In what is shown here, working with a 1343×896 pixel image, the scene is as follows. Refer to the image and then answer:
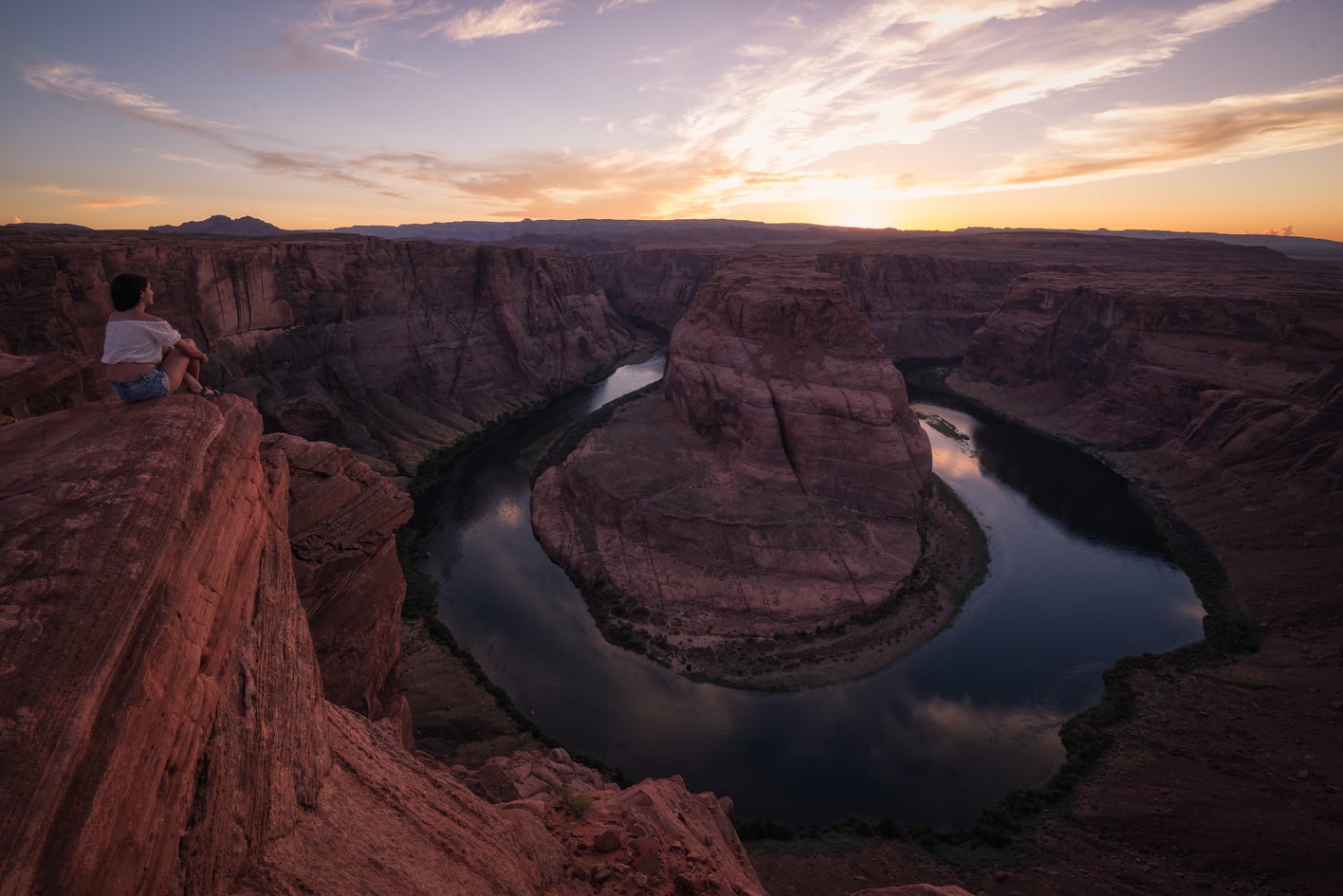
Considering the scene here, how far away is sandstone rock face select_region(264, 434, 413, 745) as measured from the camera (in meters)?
12.6

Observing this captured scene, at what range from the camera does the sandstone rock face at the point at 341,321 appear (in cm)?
3409

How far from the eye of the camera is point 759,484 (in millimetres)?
37500

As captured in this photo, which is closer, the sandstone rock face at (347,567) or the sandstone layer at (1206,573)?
the sandstone rock face at (347,567)

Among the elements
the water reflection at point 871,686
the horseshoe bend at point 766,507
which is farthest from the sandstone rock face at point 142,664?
the horseshoe bend at point 766,507

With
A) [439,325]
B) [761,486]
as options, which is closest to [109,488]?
[761,486]

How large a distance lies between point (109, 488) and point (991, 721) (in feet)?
99.2

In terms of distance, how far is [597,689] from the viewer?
27406mm

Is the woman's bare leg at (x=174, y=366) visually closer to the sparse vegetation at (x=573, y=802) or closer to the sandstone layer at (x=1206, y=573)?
the sparse vegetation at (x=573, y=802)

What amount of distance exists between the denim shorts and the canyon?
211 mm

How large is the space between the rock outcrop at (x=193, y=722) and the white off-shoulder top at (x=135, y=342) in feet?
2.19

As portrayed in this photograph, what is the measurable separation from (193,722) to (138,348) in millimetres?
5157

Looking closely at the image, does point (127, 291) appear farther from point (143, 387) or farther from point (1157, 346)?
point (1157, 346)

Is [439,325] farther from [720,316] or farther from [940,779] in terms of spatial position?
[940,779]

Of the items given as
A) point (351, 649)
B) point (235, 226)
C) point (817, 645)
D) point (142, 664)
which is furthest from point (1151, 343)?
point (235, 226)
